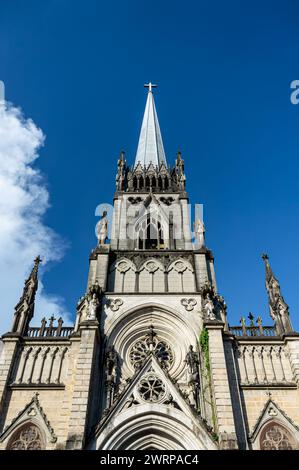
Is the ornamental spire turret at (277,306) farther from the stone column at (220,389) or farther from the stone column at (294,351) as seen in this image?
the stone column at (220,389)

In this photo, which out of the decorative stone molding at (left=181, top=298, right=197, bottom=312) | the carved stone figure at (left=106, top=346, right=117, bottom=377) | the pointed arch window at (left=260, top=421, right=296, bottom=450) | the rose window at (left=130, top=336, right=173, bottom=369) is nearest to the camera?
the pointed arch window at (left=260, top=421, right=296, bottom=450)

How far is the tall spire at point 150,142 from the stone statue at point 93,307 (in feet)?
56.2

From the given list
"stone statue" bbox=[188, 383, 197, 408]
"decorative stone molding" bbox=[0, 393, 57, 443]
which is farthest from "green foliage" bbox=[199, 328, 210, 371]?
"decorative stone molding" bbox=[0, 393, 57, 443]

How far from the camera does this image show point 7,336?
56.5 feet

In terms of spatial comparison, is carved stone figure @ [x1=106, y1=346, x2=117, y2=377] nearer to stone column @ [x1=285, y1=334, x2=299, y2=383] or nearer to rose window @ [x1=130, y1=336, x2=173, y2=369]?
rose window @ [x1=130, y1=336, x2=173, y2=369]

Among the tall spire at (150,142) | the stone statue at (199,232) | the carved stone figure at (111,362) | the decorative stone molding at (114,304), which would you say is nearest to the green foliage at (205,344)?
the carved stone figure at (111,362)

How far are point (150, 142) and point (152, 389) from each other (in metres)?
26.2

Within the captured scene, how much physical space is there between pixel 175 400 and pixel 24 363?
674cm

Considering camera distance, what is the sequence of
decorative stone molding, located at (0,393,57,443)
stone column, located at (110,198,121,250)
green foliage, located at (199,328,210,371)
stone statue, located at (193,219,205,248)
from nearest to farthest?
decorative stone molding, located at (0,393,57,443) < green foliage, located at (199,328,210,371) < stone statue, located at (193,219,205,248) < stone column, located at (110,198,121,250)

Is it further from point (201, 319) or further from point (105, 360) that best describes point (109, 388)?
point (201, 319)

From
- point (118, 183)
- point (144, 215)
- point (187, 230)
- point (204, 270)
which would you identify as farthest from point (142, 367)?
point (118, 183)

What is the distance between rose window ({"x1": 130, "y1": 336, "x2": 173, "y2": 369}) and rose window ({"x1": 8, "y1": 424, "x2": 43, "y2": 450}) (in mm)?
4829

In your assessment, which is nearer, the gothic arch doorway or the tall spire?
the gothic arch doorway

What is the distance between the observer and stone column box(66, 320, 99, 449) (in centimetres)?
1358
